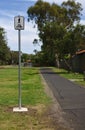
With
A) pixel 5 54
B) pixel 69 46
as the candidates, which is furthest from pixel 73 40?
pixel 5 54

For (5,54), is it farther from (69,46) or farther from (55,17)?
(69,46)

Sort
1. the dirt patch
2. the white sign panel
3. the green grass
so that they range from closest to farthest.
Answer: the dirt patch → the white sign panel → the green grass

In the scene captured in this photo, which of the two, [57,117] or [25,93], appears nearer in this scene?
[57,117]

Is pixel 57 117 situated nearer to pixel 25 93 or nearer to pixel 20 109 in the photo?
pixel 20 109

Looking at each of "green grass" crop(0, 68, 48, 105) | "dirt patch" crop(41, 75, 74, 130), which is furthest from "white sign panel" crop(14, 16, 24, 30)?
"green grass" crop(0, 68, 48, 105)

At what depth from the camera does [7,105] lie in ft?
48.3

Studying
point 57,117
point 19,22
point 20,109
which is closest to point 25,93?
point 20,109

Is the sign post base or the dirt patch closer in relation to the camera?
the dirt patch

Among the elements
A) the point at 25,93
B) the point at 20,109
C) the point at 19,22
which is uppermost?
the point at 19,22

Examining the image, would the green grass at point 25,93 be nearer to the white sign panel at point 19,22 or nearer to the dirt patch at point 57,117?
the dirt patch at point 57,117

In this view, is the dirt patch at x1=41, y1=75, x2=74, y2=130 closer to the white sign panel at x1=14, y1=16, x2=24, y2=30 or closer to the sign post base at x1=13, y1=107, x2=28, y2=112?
the sign post base at x1=13, y1=107, x2=28, y2=112

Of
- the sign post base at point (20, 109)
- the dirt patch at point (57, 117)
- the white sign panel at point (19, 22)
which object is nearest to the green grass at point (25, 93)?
the dirt patch at point (57, 117)

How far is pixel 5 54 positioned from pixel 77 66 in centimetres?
5354

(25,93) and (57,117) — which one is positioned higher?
(57,117)
